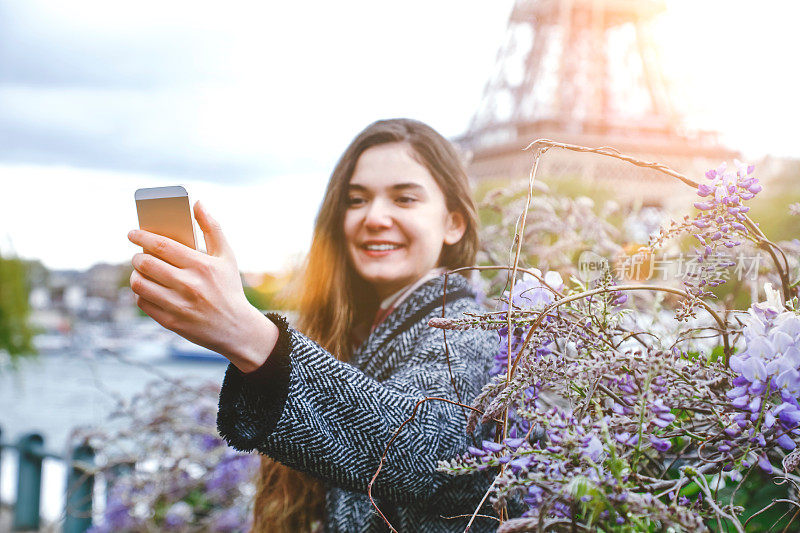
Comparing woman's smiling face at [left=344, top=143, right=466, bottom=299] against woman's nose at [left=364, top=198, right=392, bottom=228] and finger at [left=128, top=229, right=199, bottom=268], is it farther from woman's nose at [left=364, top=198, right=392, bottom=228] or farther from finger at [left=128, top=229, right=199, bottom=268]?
finger at [left=128, top=229, right=199, bottom=268]

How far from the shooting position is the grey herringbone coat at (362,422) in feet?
3.60

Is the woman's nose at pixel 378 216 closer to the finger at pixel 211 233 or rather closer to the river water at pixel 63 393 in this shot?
the finger at pixel 211 233

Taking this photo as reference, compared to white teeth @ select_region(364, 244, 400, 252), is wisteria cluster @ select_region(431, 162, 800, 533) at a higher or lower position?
lower

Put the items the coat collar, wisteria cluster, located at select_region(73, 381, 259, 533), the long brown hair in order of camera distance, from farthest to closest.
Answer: wisteria cluster, located at select_region(73, 381, 259, 533)
the long brown hair
the coat collar

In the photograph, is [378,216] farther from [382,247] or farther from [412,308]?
[412,308]

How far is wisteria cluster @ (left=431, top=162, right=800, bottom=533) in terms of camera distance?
0.66 meters

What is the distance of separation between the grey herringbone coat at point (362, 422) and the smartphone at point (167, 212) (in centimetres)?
20

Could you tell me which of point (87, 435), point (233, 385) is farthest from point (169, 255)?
point (87, 435)

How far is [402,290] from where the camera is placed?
1.85 m

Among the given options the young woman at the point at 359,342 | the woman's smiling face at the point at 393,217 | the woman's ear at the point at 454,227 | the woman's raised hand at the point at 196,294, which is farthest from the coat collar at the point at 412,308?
the woman's raised hand at the point at 196,294

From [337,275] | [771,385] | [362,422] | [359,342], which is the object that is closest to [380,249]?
[337,275]

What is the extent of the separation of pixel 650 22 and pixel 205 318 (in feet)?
92.4

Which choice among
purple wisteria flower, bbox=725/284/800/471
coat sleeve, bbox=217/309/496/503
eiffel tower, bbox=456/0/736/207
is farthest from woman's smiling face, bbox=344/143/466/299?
eiffel tower, bbox=456/0/736/207

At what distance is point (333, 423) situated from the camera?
1.14 m
